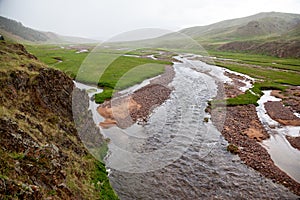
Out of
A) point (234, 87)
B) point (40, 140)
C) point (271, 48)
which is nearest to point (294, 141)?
point (234, 87)

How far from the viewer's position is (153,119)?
3247 centimetres

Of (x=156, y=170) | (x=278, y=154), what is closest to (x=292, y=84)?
(x=278, y=154)

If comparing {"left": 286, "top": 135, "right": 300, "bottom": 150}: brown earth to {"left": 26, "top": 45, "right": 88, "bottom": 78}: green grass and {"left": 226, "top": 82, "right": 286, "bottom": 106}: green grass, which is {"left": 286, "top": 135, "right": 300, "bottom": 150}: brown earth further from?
{"left": 26, "top": 45, "right": 88, "bottom": 78}: green grass

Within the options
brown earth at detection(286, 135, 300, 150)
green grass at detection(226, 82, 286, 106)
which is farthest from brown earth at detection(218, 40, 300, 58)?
brown earth at detection(286, 135, 300, 150)

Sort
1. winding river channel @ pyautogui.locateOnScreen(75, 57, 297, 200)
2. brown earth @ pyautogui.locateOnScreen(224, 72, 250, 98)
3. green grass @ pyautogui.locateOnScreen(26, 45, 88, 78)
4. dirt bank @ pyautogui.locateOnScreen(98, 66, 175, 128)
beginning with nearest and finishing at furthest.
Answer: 1. winding river channel @ pyautogui.locateOnScreen(75, 57, 297, 200)
2. dirt bank @ pyautogui.locateOnScreen(98, 66, 175, 128)
3. brown earth @ pyautogui.locateOnScreen(224, 72, 250, 98)
4. green grass @ pyautogui.locateOnScreen(26, 45, 88, 78)

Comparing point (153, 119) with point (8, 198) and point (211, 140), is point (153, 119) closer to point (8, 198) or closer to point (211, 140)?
point (211, 140)

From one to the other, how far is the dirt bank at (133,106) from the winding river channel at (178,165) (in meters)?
1.77

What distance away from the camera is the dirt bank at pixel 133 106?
1240 inches

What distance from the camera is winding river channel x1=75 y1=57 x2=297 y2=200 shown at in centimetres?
1777

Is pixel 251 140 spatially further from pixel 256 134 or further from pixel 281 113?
pixel 281 113

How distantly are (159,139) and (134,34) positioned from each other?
91.1ft

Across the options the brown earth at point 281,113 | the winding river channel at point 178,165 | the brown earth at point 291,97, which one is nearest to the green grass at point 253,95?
the brown earth at point 291,97

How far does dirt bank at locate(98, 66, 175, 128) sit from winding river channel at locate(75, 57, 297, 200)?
1.77 m

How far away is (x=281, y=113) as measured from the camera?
121 ft
